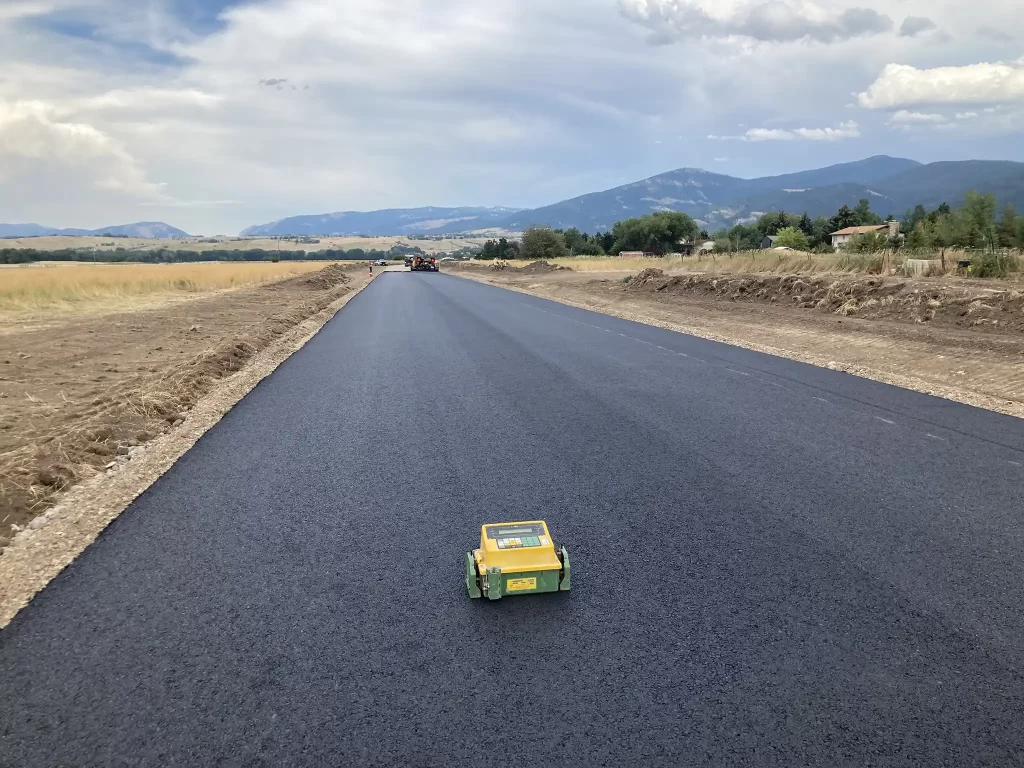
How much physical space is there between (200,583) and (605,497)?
115 inches

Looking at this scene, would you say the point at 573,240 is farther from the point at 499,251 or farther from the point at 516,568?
the point at 516,568

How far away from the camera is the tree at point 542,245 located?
10300 centimetres

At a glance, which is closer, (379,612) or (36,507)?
(379,612)

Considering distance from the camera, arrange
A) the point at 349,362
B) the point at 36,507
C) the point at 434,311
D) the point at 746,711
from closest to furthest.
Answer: the point at 746,711 < the point at 36,507 < the point at 349,362 < the point at 434,311

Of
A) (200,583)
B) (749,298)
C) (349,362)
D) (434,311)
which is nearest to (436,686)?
(200,583)

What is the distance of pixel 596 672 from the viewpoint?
3137 mm

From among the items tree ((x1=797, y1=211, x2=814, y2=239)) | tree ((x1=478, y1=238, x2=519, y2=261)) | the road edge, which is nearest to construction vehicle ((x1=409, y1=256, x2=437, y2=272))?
tree ((x1=478, y1=238, x2=519, y2=261))

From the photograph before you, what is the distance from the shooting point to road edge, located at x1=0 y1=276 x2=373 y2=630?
409 cm

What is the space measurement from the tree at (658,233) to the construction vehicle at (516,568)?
104 m

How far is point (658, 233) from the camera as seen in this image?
106438 millimetres

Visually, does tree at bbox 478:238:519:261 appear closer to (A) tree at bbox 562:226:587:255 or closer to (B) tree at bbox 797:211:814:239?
(A) tree at bbox 562:226:587:255

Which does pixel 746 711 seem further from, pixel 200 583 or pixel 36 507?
pixel 36 507

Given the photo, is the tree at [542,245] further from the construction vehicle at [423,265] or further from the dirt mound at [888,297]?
the dirt mound at [888,297]

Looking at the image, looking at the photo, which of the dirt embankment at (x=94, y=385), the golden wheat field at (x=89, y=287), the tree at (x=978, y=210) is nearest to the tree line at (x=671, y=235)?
the tree at (x=978, y=210)
